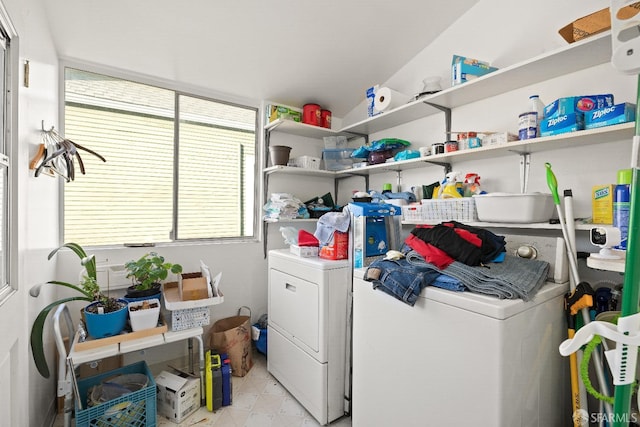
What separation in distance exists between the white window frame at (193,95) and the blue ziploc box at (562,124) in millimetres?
1999

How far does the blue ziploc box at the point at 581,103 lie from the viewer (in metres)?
1.22

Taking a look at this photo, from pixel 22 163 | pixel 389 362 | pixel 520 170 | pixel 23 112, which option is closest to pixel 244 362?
pixel 389 362

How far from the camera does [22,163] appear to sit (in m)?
1.17

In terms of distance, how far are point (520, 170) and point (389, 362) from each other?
1281mm

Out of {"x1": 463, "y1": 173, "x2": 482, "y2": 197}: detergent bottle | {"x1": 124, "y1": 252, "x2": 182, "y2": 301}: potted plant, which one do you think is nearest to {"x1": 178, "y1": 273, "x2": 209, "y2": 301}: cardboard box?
{"x1": 124, "y1": 252, "x2": 182, "y2": 301}: potted plant

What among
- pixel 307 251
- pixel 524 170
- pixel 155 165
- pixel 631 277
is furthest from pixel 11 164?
pixel 524 170

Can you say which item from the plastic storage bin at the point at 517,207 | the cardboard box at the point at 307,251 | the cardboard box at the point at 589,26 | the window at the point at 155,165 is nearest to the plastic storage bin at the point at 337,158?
the window at the point at 155,165

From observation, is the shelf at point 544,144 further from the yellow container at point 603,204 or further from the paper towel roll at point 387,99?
the paper towel roll at point 387,99

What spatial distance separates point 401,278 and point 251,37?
1.77 meters

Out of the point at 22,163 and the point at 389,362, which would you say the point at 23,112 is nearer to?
the point at 22,163

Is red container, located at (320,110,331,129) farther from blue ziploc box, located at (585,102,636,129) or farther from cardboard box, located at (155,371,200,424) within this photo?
cardboard box, located at (155,371,200,424)

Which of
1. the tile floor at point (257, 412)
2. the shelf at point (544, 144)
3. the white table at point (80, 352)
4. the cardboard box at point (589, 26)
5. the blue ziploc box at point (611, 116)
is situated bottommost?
Result: the tile floor at point (257, 412)

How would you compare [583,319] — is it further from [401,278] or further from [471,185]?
[471,185]

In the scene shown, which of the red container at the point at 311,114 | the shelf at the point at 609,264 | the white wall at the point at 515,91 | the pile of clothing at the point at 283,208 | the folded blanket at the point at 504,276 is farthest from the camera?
the red container at the point at 311,114
